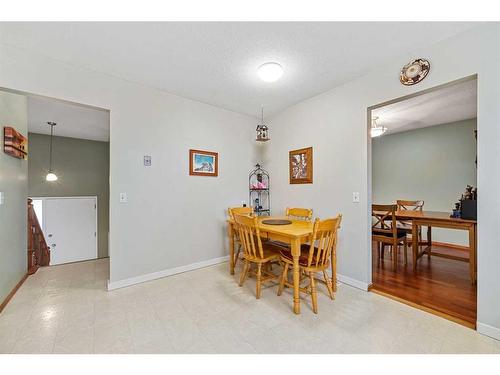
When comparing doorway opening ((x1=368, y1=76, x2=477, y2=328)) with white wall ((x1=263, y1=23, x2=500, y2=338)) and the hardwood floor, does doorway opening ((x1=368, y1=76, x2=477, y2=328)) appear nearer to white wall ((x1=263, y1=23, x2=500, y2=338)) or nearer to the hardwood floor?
the hardwood floor

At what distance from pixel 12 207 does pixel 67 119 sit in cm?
191

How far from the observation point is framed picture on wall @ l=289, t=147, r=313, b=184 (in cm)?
300

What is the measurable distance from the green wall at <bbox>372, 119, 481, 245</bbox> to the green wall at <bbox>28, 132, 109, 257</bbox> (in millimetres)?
6497

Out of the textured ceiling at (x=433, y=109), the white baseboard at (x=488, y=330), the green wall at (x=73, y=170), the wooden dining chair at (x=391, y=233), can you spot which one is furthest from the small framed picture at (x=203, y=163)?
the green wall at (x=73, y=170)

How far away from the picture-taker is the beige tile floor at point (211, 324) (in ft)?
4.94

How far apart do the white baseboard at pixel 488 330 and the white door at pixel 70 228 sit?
623 cm

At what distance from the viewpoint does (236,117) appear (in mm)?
3555

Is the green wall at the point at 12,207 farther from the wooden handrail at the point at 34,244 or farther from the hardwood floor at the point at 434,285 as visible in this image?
the hardwood floor at the point at 434,285

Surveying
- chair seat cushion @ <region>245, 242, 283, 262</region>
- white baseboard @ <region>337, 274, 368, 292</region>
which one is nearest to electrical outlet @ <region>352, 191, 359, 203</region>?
white baseboard @ <region>337, 274, 368, 292</region>

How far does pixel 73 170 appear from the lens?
4824mm
